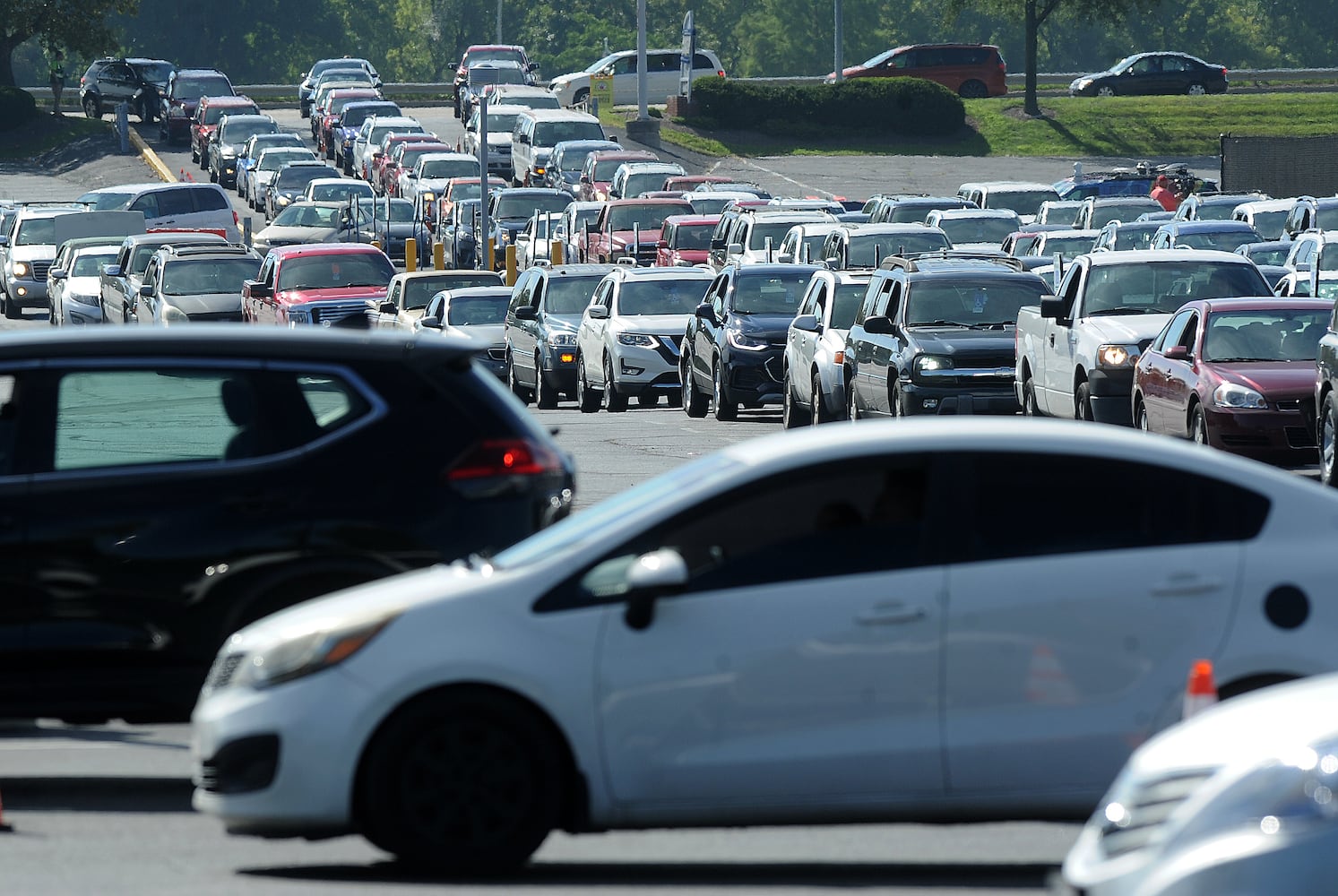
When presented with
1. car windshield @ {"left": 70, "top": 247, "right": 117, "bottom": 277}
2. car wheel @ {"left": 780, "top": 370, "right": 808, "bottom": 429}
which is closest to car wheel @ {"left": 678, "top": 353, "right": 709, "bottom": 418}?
car wheel @ {"left": 780, "top": 370, "right": 808, "bottom": 429}

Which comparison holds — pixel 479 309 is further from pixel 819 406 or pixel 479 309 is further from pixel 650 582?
pixel 650 582

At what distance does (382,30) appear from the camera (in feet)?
469

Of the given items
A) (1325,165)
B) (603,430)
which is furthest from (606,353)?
(1325,165)

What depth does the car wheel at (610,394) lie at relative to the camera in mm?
27906

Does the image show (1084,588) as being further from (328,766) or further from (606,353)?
(606,353)

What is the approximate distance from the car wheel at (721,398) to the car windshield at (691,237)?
41.3 ft

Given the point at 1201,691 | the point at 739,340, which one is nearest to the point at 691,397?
the point at 739,340

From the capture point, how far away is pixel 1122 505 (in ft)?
23.3

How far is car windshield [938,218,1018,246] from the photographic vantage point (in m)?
37.2

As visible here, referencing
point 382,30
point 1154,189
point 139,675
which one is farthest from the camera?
point 382,30

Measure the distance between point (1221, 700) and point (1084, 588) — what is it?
53 centimetres

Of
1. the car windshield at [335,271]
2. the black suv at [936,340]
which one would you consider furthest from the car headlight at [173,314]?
the black suv at [936,340]

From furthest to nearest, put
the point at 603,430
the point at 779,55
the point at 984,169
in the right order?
the point at 779,55 < the point at 984,169 < the point at 603,430

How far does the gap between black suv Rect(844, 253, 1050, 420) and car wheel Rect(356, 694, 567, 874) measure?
580 inches
